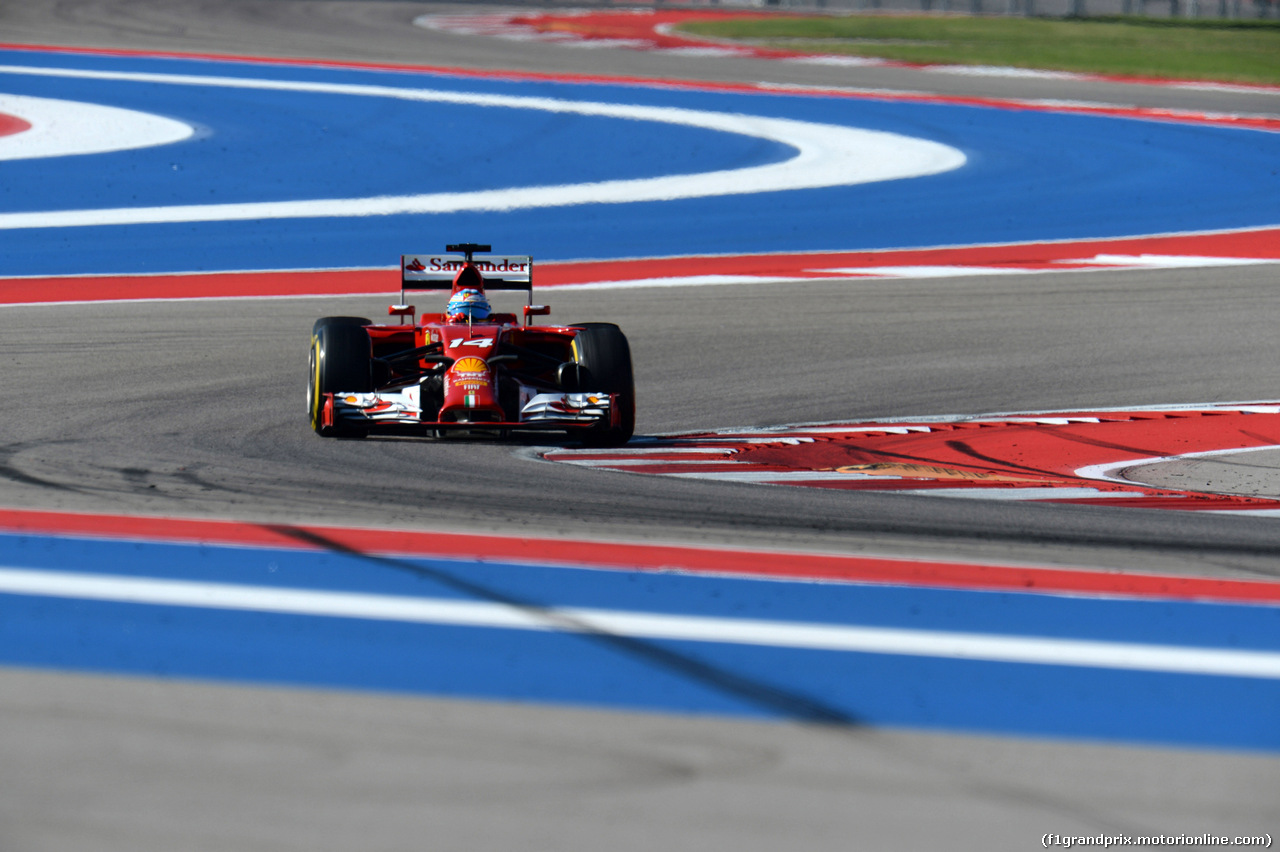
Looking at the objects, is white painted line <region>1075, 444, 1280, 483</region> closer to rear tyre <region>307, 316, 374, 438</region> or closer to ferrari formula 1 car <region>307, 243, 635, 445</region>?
ferrari formula 1 car <region>307, 243, 635, 445</region>

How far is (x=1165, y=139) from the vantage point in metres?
23.7

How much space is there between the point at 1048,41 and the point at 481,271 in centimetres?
2672

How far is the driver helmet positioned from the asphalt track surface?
2.81 feet

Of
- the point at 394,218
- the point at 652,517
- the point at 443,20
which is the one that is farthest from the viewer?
the point at 443,20

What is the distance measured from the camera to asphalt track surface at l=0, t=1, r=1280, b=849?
11.9 ft

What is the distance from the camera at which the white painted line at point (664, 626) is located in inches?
191

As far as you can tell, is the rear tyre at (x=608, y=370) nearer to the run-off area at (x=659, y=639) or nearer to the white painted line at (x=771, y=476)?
the white painted line at (x=771, y=476)

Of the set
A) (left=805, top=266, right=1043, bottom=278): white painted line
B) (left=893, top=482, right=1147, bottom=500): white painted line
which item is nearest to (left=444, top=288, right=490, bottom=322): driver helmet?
(left=893, top=482, right=1147, bottom=500): white painted line

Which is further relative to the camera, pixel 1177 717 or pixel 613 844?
pixel 1177 717

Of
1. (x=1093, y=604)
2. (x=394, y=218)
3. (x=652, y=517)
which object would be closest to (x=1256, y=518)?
(x=1093, y=604)

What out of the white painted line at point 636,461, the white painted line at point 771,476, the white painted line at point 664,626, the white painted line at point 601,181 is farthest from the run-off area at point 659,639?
the white painted line at point 601,181

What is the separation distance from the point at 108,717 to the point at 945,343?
9400 mm

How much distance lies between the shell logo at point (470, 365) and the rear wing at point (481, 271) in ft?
2.77

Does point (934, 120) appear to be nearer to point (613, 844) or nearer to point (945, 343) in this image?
point (945, 343)
